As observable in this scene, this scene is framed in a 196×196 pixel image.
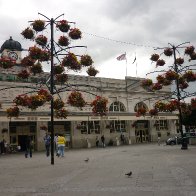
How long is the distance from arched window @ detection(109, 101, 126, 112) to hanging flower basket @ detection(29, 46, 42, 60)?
95.9ft

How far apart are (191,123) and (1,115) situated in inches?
744

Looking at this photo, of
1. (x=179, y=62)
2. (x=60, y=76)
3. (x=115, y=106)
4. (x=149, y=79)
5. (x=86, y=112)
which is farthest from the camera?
A: (x=115, y=106)

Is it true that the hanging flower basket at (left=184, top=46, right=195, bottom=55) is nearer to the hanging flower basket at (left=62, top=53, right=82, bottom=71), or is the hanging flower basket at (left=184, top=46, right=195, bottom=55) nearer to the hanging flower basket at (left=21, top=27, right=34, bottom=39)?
the hanging flower basket at (left=62, top=53, right=82, bottom=71)

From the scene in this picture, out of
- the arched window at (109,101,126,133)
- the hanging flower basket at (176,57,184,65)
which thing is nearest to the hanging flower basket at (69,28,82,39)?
the hanging flower basket at (176,57,184,65)

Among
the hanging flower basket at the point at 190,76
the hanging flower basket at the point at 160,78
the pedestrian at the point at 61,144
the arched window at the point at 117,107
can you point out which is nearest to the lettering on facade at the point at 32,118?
the pedestrian at the point at 61,144

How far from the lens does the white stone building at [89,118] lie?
Answer: 116 feet

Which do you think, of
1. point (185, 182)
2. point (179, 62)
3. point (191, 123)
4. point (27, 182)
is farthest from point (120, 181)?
point (191, 123)

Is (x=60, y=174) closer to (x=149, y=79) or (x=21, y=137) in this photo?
(x=149, y=79)

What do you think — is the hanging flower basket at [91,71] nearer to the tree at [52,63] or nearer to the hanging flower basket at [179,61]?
the tree at [52,63]

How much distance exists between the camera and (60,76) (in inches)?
631

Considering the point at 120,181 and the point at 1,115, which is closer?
the point at 120,181

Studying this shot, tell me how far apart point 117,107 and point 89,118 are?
23.5 feet

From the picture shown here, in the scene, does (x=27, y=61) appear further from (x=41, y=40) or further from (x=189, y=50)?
(x=189, y=50)

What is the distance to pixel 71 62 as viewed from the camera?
48.3ft
